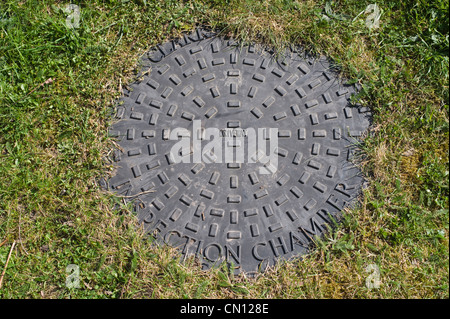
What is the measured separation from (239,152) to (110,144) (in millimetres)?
952

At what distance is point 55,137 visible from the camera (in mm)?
3139

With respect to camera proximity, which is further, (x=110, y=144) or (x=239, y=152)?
(x=110, y=144)

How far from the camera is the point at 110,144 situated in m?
3.07

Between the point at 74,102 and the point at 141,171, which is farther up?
the point at 74,102

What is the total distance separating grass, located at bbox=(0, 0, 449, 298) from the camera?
2.81 meters

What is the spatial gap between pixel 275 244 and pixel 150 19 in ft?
6.56

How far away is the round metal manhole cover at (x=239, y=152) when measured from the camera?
9.32 ft

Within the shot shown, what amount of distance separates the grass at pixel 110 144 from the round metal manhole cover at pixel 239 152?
0.40ft

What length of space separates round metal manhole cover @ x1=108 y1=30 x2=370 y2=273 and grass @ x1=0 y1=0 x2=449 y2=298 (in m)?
0.12

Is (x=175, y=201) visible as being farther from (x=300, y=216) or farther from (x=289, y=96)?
(x=289, y=96)

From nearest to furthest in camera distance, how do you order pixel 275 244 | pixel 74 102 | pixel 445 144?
pixel 275 244
pixel 445 144
pixel 74 102

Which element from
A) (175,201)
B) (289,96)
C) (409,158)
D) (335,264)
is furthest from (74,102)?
(409,158)

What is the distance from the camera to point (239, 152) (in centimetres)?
294

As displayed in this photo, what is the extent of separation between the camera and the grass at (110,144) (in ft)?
9.23
